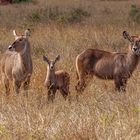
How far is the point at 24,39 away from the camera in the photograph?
8.84m

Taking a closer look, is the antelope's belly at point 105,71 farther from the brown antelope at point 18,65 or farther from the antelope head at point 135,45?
the brown antelope at point 18,65

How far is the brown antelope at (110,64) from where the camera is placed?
8625 millimetres

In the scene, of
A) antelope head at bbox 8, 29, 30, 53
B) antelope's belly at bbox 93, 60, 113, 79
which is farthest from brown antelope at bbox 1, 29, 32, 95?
antelope's belly at bbox 93, 60, 113, 79

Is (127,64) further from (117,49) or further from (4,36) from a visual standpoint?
(4,36)

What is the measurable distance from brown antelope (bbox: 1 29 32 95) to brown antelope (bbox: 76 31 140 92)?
88cm

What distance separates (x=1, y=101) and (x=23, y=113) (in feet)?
3.93

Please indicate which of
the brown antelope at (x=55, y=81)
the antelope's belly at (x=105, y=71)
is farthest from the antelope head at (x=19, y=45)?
the antelope's belly at (x=105, y=71)

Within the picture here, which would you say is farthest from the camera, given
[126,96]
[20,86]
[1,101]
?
[20,86]

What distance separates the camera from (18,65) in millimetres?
8695

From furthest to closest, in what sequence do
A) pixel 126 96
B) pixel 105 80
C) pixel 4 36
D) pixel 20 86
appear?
pixel 4 36, pixel 105 80, pixel 20 86, pixel 126 96

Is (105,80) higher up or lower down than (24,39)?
lower down

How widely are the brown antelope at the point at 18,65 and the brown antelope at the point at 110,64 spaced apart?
88cm

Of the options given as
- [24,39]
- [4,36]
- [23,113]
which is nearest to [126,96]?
[23,113]

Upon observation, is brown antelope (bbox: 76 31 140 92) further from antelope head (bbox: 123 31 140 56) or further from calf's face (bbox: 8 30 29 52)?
Answer: calf's face (bbox: 8 30 29 52)
